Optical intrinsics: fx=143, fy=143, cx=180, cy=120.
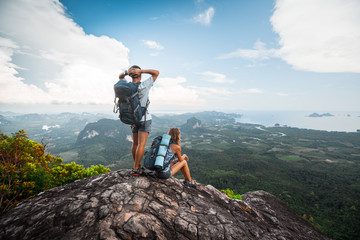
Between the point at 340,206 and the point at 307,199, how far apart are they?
12.1 m

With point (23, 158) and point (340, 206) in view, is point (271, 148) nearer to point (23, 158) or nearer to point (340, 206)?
point (340, 206)

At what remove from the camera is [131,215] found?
13.4 feet

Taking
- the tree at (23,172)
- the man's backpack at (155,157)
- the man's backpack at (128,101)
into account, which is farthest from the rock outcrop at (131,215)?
the man's backpack at (128,101)

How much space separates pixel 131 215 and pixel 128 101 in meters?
3.43

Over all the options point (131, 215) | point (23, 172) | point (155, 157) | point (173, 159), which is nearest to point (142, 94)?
point (155, 157)

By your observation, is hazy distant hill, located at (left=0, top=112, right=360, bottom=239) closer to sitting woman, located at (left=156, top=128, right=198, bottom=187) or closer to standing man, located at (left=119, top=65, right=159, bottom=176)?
sitting woman, located at (left=156, top=128, right=198, bottom=187)

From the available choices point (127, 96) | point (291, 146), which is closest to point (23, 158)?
point (127, 96)

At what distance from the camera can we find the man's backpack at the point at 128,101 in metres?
4.74

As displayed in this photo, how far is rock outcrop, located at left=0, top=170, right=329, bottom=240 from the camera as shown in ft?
11.6

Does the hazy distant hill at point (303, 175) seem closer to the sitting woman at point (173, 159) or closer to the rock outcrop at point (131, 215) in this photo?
the rock outcrop at point (131, 215)

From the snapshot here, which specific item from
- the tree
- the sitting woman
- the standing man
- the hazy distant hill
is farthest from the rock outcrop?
the hazy distant hill

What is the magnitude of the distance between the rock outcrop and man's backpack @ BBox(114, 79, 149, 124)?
2.51m

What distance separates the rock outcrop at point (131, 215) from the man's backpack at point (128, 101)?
2508mm

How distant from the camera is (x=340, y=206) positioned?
66000 mm
